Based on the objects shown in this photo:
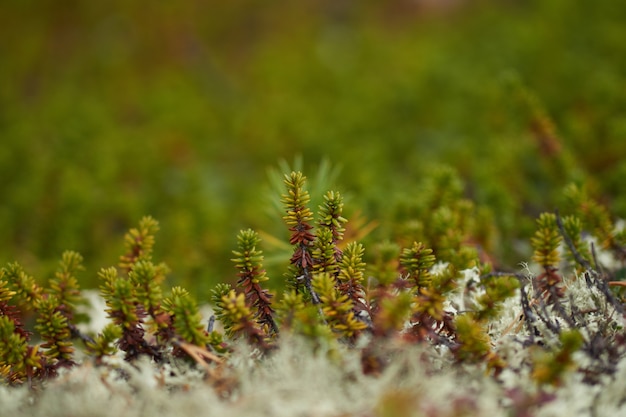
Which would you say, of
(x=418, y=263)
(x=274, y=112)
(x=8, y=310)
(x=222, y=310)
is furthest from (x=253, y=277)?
(x=274, y=112)

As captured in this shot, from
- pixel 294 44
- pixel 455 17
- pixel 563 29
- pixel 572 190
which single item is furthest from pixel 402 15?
pixel 572 190

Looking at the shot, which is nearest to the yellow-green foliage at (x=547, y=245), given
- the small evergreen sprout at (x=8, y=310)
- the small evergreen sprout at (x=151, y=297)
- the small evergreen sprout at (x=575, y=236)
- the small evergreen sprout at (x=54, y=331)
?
the small evergreen sprout at (x=575, y=236)

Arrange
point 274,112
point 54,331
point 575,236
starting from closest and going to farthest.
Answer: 1. point 54,331
2. point 575,236
3. point 274,112

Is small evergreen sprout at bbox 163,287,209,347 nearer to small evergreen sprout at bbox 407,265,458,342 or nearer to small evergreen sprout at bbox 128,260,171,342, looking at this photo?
small evergreen sprout at bbox 128,260,171,342

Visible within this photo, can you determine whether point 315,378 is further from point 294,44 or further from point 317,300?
point 294,44

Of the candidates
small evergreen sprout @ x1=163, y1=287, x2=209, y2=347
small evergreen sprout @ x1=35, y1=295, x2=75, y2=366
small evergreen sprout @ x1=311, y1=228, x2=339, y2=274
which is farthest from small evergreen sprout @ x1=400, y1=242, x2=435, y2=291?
small evergreen sprout @ x1=35, y1=295, x2=75, y2=366

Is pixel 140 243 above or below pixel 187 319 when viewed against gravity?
above

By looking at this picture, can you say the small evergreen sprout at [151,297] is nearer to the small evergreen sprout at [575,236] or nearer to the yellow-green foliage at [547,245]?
the yellow-green foliage at [547,245]

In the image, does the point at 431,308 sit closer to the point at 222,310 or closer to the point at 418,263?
the point at 418,263
